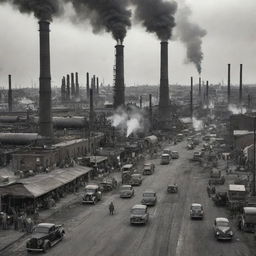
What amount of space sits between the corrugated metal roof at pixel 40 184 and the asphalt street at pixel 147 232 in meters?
2.02

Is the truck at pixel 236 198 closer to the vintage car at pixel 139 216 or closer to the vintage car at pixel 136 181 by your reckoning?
the vintage car at pixel 139 216

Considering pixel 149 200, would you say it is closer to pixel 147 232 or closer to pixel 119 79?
pixel 147 232

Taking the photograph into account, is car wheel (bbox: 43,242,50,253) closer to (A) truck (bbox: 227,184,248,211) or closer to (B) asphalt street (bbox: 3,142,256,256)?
(B) asphalt street (bbox: 3,142,256,256)

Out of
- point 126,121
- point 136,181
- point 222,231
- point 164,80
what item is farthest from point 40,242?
point 164,80

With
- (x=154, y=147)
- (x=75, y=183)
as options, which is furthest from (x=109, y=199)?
(x=154, y=147)

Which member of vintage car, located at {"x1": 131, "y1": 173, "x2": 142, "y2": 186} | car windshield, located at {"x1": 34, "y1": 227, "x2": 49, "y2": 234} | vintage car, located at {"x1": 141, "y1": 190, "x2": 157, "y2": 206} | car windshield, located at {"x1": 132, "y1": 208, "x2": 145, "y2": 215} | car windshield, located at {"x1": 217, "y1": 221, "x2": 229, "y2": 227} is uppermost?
car windshield, located at {"x1": 34, "y1": 227, "x2": 49, "y2": 234}

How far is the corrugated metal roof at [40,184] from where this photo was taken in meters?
30.7

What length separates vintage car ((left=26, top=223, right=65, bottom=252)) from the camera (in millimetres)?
22828

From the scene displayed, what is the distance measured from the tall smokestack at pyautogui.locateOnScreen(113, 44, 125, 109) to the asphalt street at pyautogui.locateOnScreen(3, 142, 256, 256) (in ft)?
151

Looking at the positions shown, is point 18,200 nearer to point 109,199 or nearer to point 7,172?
point 109,199

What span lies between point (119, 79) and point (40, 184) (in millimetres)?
54197

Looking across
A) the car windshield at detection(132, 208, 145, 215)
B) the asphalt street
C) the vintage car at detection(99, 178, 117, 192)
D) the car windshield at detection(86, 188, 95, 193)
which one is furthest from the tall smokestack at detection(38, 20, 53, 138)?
the car windshield at detection(132, 208, 145, 215)

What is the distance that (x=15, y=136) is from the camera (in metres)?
61.1

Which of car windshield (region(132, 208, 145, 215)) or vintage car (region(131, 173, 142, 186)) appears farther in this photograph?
vintage car (region(131, 173, 142, 186))
